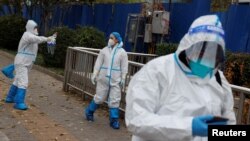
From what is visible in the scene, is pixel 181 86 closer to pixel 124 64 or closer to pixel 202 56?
pixel 202 56

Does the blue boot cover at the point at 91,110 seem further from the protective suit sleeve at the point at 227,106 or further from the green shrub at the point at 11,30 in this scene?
the green shrub at the point at 11,30

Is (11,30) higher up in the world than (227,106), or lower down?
lower down

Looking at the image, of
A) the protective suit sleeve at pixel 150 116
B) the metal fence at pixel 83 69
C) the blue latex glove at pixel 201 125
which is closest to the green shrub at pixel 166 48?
the metal fence at pixel 83 69

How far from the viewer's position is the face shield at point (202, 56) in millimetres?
2814

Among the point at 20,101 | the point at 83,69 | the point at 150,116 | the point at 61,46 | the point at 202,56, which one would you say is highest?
the point at 202,56

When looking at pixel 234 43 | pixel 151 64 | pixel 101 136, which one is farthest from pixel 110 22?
pixel 151 64

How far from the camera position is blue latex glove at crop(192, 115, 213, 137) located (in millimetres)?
2502

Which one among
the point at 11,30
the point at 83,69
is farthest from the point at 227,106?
the point at 11,30

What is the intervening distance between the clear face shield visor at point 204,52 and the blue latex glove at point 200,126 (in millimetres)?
400

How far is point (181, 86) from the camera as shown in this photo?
2809mm

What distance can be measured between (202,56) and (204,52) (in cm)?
3

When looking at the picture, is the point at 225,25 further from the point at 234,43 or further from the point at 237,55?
the point at 237,55

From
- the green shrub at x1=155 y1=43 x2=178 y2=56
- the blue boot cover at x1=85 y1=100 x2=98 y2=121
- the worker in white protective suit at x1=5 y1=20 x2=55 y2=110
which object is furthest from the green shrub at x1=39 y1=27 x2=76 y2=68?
the blue boot cover at x1=85 y1=100 x2=98 y2=121

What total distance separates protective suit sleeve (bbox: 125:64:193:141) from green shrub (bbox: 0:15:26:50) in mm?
19694
